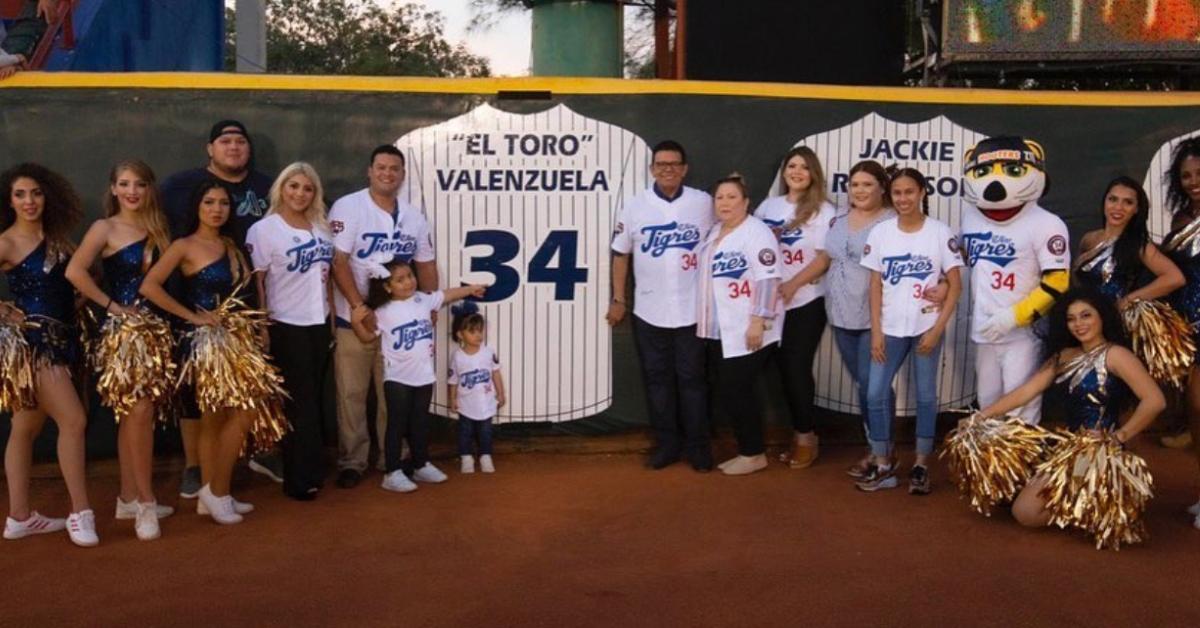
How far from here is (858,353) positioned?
6527mm

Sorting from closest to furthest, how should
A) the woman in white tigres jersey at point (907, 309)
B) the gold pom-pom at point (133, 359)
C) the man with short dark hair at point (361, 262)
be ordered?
the gold pom-pom at point (133, 359), the woman in white tigres jersey at point (907, 309), the man with short dark hair at point (361, 262)

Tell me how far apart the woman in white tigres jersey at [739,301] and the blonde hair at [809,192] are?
209 millimetres

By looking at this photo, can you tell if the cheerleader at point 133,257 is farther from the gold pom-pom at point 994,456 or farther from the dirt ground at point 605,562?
the gold pom-pom at point 994,456

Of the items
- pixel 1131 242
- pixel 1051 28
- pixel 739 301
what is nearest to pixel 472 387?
pixel 739 301

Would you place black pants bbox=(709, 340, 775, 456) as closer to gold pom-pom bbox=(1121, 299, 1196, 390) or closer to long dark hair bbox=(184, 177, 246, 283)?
gold pom-pom bbox=(1121, 299, 1196, 390)

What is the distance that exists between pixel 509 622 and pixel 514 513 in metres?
1.53

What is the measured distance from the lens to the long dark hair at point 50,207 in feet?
17.8

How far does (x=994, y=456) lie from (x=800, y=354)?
4.72 ft

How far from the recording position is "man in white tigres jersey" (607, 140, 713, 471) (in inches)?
262

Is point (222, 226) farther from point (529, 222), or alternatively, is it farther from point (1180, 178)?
point (1180, 178)

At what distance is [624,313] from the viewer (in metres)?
7.03

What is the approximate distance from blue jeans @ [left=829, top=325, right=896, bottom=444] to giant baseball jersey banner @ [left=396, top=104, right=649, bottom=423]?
53.7 inches

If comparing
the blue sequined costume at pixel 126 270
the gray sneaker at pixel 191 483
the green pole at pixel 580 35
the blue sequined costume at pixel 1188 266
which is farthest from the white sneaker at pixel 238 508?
the green pole at pixel 580 35

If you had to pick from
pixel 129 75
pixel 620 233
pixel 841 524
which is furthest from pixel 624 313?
pixel 129 75
